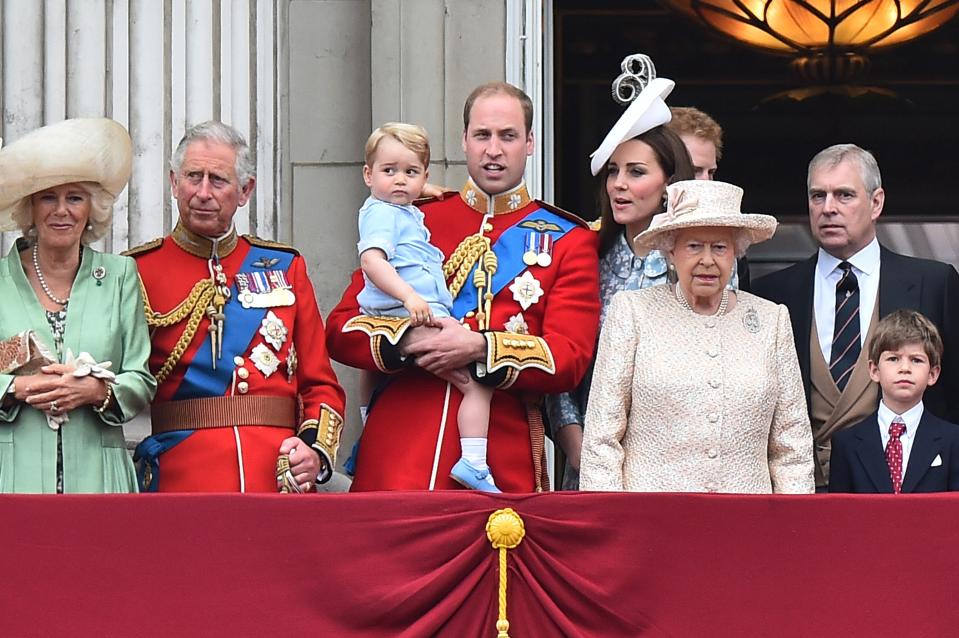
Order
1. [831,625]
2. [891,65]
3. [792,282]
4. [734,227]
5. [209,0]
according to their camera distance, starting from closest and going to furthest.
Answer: [831,625]
[734,227]
[792,282]
[209,0]
[891,65]

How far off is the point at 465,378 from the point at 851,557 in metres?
1.16

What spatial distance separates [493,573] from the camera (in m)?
5.66

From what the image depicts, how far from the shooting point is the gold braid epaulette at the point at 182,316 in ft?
20.4

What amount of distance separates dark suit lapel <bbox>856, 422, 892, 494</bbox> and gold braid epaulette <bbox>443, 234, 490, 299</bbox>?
1.17 m

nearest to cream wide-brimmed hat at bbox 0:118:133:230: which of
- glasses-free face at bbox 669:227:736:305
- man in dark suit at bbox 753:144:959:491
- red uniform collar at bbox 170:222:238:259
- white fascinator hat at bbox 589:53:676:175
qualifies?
red uniform collar at bbox 170:222:238:259

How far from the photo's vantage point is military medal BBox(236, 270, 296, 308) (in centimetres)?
631

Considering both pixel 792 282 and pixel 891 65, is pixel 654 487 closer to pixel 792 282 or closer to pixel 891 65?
pixel 792 282

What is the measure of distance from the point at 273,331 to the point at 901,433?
69.2 inches

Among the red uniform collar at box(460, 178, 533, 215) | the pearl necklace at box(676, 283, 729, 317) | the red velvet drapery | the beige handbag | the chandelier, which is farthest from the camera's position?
the chandelier

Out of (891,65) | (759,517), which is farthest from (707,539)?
(891,65)

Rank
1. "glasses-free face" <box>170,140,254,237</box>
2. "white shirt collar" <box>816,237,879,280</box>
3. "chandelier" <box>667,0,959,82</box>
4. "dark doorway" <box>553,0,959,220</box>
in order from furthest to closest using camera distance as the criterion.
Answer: "dark doorway" <box>553,0,959,220</box>
"chandelier" <box>667,0,959,82</box>
"white shirt collar" <box>816,237,879,280</box>
"glasses-free face" <box>170,140,254,237</box>

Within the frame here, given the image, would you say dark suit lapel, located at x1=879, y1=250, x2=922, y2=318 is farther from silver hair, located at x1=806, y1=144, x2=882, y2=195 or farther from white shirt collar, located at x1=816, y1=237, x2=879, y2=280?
silver hair, located at x1=806, y1=144, x2=882, y2=195

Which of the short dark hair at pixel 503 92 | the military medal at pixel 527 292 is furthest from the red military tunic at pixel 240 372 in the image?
the short dark hair at pixel 503 92

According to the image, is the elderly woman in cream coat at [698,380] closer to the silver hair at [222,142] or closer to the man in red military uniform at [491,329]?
the man in red military uniform at [491,329]
